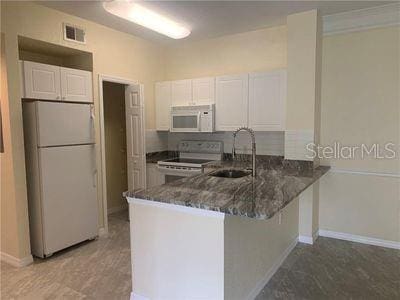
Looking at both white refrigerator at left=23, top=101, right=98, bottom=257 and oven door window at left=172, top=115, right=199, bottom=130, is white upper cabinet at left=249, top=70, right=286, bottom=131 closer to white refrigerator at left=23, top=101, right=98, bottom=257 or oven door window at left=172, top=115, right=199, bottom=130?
Answer: oven door window at left=172, top=115, right=199, bottom=130

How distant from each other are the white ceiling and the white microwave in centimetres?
110

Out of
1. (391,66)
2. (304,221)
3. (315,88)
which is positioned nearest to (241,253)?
(304,221)

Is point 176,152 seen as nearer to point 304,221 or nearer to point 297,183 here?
point 304,221

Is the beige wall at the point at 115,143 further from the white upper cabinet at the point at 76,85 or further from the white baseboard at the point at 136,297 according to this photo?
the white baseboard at the point at 136,297

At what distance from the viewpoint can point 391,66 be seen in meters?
3.22

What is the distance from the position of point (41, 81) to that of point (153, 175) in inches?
80.4

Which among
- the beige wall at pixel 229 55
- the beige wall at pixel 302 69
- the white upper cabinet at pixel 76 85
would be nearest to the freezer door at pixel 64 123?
the white upper cabinet at pixel 76 85

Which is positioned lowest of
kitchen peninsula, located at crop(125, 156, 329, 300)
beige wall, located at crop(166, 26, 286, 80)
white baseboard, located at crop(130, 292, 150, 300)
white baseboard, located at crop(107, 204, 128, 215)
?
white baseboard, located at crop(107, 204, 128, 215)

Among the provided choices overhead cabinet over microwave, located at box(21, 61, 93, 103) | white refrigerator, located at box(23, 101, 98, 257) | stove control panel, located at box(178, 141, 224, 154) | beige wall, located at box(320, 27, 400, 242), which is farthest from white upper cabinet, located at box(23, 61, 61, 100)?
beige wall, located at box(320, 27, 400, 242)

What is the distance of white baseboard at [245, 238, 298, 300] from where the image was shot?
2.44m

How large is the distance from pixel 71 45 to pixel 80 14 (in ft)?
1.21

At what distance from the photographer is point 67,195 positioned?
133 inches

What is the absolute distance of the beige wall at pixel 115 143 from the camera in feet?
15.8

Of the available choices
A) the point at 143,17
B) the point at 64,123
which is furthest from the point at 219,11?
the point at 64,123
